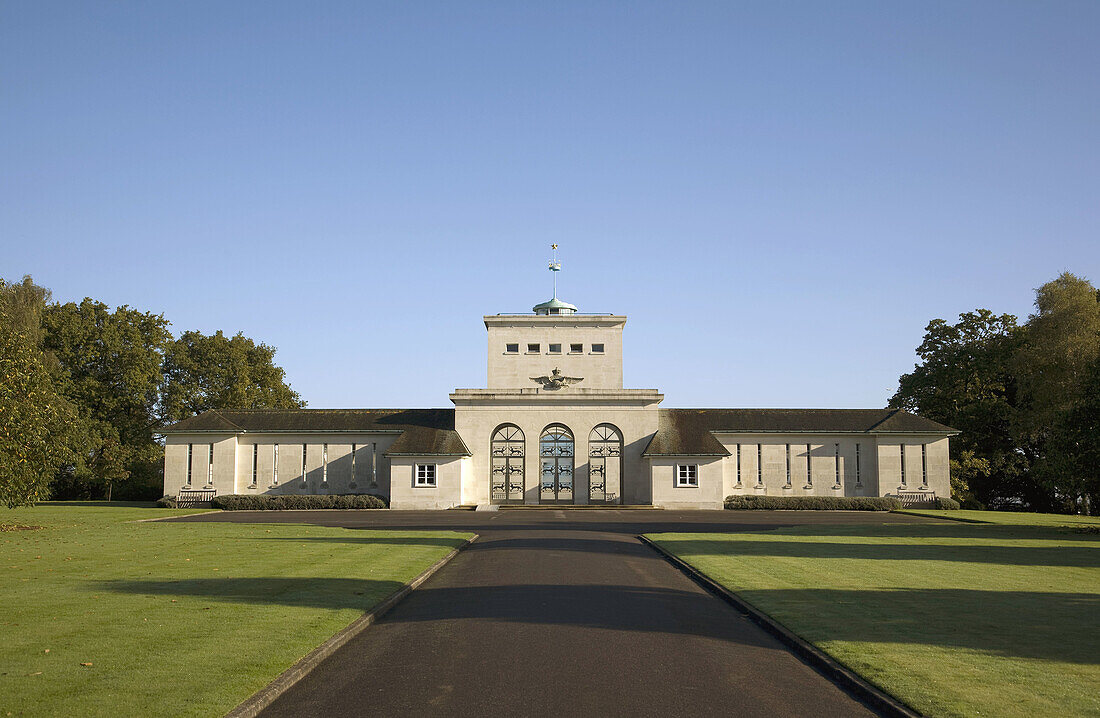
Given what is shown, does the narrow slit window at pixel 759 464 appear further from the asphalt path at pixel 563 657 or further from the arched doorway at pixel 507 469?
the asphalt path at pixel 563 657

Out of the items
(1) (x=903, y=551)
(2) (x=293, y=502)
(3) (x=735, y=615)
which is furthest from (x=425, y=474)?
(3) (x=735, y=615)

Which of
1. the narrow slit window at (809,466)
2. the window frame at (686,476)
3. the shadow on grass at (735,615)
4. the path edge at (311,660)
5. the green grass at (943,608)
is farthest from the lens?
the narrow slit window at (809,466)

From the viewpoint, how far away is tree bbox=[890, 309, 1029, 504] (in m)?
56.7

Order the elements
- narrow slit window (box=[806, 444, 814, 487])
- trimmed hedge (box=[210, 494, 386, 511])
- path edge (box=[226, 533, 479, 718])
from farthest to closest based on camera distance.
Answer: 1. narrow slit window (box=[806, 444, 814, 487])
2. trimmed hedge (box=[210, 494, 386, 511])
3. path edge (box=[226, 533, 479, 718])

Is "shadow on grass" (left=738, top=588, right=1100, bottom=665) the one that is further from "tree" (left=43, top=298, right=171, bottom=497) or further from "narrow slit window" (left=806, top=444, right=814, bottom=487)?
"tree" (left=43, top=298, right=171, bottom=497)

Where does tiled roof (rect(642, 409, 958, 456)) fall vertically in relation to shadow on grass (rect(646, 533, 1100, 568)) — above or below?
above

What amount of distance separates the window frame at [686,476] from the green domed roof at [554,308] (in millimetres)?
14254

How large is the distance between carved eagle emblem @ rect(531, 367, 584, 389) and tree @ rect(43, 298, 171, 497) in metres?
29.1

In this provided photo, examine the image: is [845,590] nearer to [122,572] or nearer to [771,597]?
[771,597]

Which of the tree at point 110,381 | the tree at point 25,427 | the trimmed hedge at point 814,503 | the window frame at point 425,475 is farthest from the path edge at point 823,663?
the tree at point 110,381

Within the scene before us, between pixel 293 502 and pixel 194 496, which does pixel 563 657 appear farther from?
pixel 194 496

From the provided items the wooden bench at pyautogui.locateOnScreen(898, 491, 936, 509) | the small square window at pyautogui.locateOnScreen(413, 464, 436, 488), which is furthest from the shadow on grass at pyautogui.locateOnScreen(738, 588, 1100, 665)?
the wooden bench at pyautogui.locateOnScreen(898, 491, 936, 509)

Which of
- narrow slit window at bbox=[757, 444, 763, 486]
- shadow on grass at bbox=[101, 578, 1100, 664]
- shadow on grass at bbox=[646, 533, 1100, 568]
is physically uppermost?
narrow slit window at bbox=[757, 444, 763, 486]

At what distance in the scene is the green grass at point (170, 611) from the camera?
8.48 m
